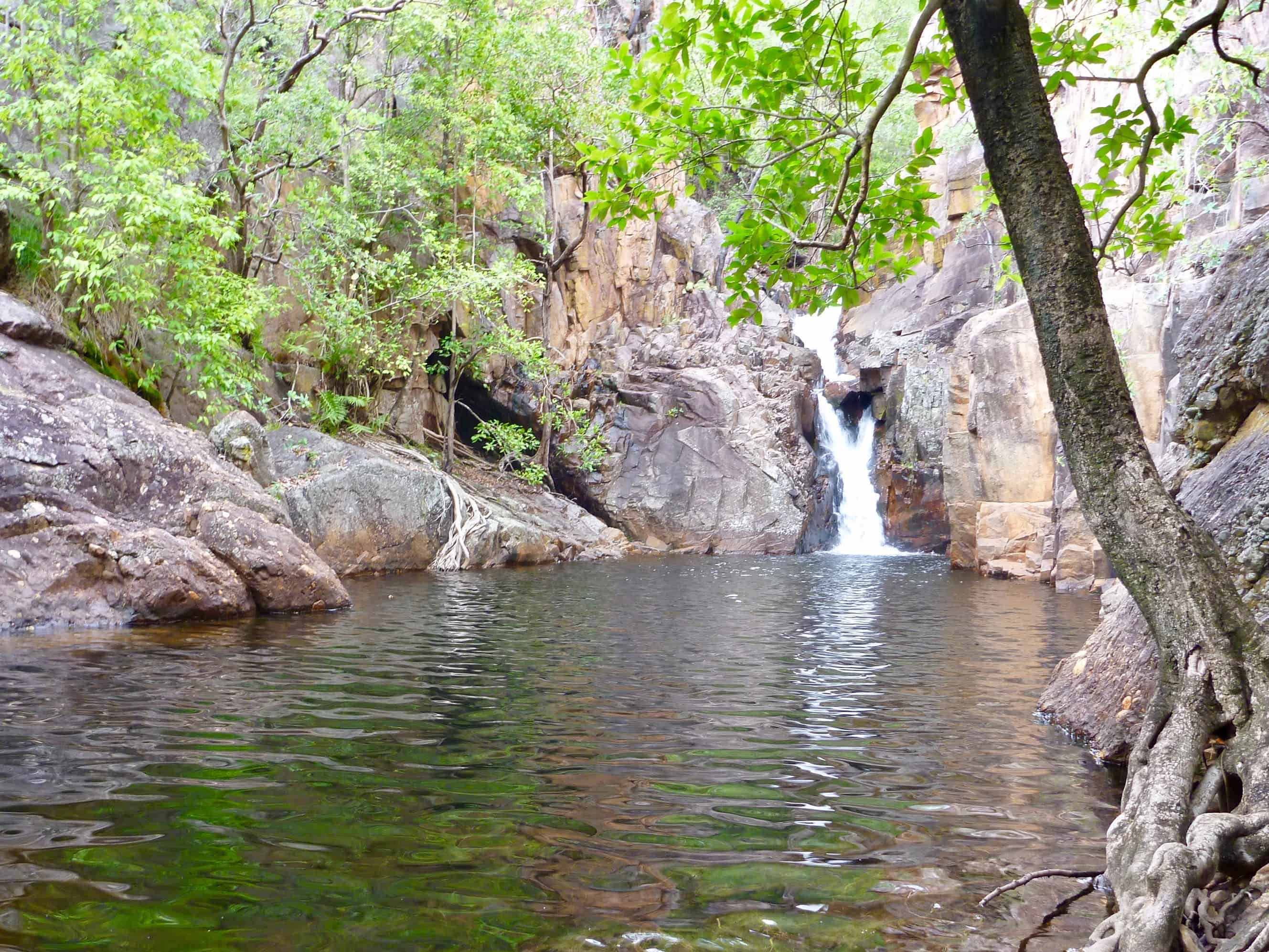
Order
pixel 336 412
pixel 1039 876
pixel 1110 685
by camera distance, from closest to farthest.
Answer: pixel 1039 876 → pixel 1110 685 → pixel 336 412

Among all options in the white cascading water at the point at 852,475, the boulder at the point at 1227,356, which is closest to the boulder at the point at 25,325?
the boulder at the point at 1227,356

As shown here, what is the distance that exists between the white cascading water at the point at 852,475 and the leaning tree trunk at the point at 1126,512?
89.4 ft

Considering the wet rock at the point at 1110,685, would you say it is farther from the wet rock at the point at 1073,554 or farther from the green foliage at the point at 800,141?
the wet rock at the point at 1073,554

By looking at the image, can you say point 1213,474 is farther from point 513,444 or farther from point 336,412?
point 513,444

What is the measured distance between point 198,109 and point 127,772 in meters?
15.3

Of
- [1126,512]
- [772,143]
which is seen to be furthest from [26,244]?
[1126,512]

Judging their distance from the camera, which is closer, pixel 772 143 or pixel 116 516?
pixel 772 143

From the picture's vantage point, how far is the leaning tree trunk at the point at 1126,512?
3199mm

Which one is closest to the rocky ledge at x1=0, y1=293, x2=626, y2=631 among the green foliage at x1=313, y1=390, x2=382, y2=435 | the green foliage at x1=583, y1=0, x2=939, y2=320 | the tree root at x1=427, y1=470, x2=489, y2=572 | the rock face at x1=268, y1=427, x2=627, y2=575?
the rock face at x1=268, y1=427, x2=627, y2=575

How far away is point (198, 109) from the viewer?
664 inches

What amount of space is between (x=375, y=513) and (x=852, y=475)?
1906 centimetres

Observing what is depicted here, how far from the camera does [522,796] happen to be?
497 centimetres

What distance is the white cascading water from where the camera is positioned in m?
32.2

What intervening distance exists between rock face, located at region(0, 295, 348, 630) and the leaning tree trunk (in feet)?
33.0
